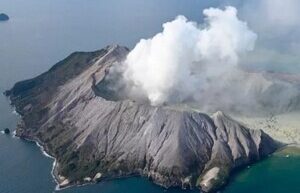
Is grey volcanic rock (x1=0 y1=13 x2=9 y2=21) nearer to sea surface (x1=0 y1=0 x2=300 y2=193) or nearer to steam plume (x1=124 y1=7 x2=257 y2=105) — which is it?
sea surface (x1=0 y1=0 x2=300 y2=193)

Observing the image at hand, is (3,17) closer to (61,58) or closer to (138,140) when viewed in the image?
(61,58)

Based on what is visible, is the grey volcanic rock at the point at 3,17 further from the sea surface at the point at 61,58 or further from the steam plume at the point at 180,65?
the steam plume at the point at 180,65

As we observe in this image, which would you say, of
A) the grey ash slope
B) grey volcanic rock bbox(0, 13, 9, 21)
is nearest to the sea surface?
grey volcanic rock bbox(0, 13, 9, 21)

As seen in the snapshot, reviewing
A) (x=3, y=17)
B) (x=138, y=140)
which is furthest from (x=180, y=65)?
(x=3, y=17)

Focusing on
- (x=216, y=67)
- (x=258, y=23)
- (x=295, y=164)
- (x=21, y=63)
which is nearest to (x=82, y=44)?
(x=21, y=63)

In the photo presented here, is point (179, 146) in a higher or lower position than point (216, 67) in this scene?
lower

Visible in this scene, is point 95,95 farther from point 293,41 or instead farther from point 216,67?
point 293,41

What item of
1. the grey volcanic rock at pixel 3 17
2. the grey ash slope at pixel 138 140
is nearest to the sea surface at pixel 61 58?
the grey volcanic rock at pixel 3 17
